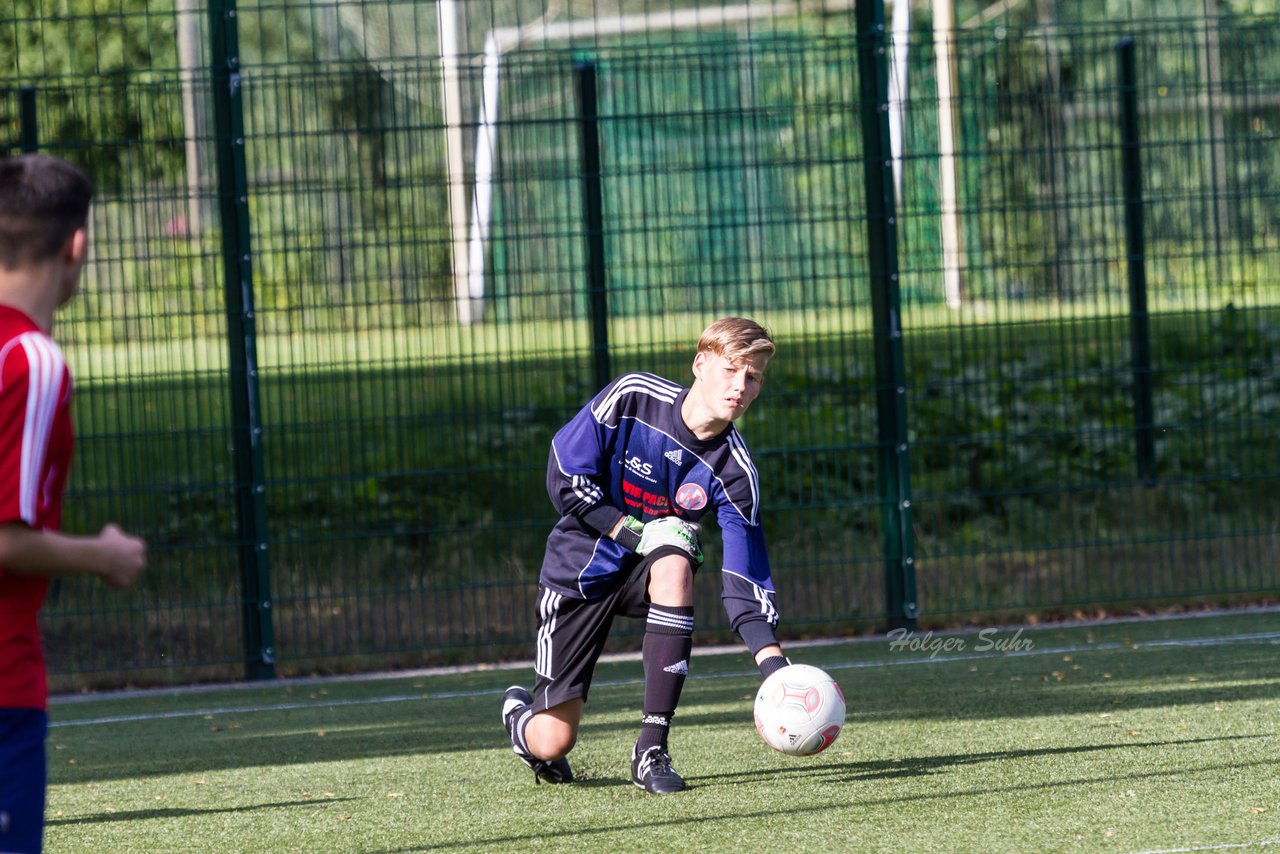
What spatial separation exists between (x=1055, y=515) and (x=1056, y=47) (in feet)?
8.41

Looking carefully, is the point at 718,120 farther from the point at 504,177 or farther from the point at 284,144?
the point at 284,144

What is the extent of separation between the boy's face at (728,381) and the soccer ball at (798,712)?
2.77ft

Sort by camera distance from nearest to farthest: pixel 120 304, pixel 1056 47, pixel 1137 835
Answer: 1. pixel 1137 835
2. pixel 120 304
3. pixel 1056 47

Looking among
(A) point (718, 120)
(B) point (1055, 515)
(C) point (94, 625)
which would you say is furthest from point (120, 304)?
(B) point (1055, 515)

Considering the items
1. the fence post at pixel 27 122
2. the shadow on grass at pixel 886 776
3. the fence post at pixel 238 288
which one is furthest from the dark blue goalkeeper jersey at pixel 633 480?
the fence post at pixel 27 122

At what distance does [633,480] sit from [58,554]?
2.84 metres

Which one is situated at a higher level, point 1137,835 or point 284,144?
point 284,144

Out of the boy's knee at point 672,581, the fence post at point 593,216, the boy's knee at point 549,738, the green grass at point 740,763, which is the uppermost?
the fence post at point 593,216

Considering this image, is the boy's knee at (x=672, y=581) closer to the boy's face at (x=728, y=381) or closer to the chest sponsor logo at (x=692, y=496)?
the chest sponsor logo at (x=692, y=496)

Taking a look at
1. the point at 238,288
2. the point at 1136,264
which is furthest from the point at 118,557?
the point at 1136,264

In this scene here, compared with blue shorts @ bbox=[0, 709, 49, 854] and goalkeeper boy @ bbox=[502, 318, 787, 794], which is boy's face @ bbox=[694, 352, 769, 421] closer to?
goalkeeper boy @ bbox=[502, 318, 787, 794]

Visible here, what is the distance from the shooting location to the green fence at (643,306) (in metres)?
8.07

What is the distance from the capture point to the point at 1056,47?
8.67 metres

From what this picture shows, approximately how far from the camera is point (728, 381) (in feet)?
16.5
